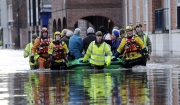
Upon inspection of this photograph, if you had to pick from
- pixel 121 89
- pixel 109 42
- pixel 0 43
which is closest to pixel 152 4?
pixel 109 42

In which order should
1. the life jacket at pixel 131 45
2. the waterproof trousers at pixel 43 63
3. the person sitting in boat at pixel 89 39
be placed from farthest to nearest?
the waterproof trousers at pixel 43 63 → the person sitting in boat at pixel 89 39 → the life jacket at pixel 131 45

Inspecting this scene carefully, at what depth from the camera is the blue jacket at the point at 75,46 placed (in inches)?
968

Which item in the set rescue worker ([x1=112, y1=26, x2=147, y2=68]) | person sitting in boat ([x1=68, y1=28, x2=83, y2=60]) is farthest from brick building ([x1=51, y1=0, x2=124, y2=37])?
rescue worker ([x1=112, y1=26, x2=147, y2=68])

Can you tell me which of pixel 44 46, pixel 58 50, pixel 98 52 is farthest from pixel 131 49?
pixel 44 46

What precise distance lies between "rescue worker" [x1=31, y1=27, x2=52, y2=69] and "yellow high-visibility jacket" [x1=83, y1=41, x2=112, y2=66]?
1894 mm

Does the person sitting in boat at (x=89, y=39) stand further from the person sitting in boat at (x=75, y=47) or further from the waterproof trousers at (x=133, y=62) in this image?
the waterproof trousers at (x=133, y=62)

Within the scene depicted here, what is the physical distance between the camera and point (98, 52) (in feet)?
75.7

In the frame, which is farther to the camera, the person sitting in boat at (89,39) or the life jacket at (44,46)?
the person sitting in boat at (89,39)

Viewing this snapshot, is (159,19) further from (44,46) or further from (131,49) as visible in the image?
(131,49)

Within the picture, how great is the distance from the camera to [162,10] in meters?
43.0

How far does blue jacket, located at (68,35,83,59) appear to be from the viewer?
24578 millimetres

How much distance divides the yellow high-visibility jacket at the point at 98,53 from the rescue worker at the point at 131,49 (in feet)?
2.09

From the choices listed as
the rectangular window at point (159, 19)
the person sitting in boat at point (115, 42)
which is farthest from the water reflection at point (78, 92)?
the rectangular window at point (159, 19)

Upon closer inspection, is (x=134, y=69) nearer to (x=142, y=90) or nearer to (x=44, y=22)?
(x=142, y=90)
